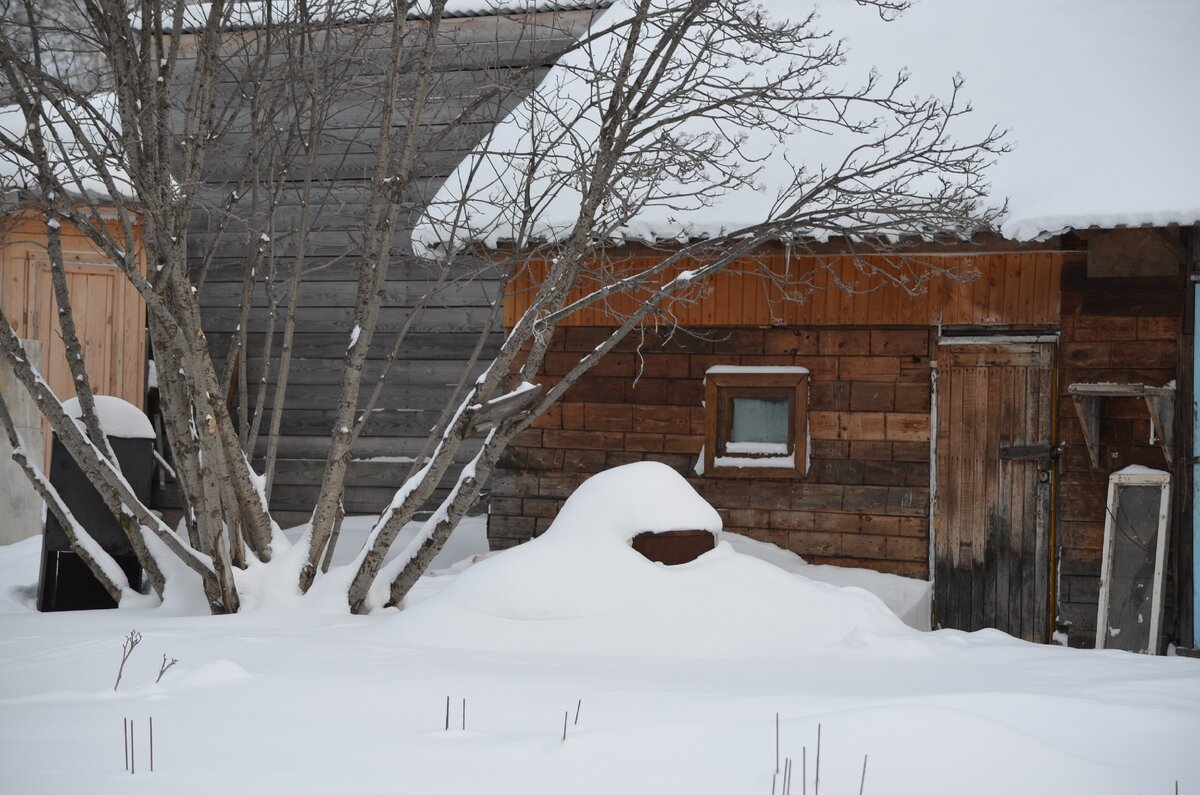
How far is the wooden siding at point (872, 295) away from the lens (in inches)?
307

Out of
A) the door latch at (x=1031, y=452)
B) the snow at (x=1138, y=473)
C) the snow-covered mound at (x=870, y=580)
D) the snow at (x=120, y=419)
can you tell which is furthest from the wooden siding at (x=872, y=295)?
the snow at (x=120, y=419)

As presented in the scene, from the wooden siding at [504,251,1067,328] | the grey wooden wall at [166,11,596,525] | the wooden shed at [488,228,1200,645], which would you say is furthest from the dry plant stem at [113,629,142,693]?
the grey wooden wall at [166,11,596,525]

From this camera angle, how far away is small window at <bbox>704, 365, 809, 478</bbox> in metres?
8.31

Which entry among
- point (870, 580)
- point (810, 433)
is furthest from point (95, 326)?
point (870, 580)

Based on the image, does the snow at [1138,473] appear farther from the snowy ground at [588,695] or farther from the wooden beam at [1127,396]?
the snowy ground at [588,695]

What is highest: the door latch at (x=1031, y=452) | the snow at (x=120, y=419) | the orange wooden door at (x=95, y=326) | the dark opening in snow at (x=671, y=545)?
the orange wooden door at (x=95, y=326)

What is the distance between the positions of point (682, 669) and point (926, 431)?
3.88m

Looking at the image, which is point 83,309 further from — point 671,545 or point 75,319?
point 671,545

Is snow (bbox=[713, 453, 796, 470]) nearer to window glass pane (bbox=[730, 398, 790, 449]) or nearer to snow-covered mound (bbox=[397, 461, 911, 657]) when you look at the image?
window glass pane (bbox=[730, 398, 790, 449])

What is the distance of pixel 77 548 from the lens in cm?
636

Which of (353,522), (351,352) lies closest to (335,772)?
(351,352)

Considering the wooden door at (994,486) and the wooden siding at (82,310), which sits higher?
the wooden siding at (82,310)

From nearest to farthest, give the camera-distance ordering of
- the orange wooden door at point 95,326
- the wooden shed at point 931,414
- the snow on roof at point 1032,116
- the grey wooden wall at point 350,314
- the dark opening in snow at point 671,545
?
the dark opening in snow at point 671,545 < the snow on roof at point 1032,116 < the wooden shed at point 931,414 < the orange wooden door at point 95,326 < the grey wooden wall at point 350,314

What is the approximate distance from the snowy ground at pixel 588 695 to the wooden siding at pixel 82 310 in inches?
216
